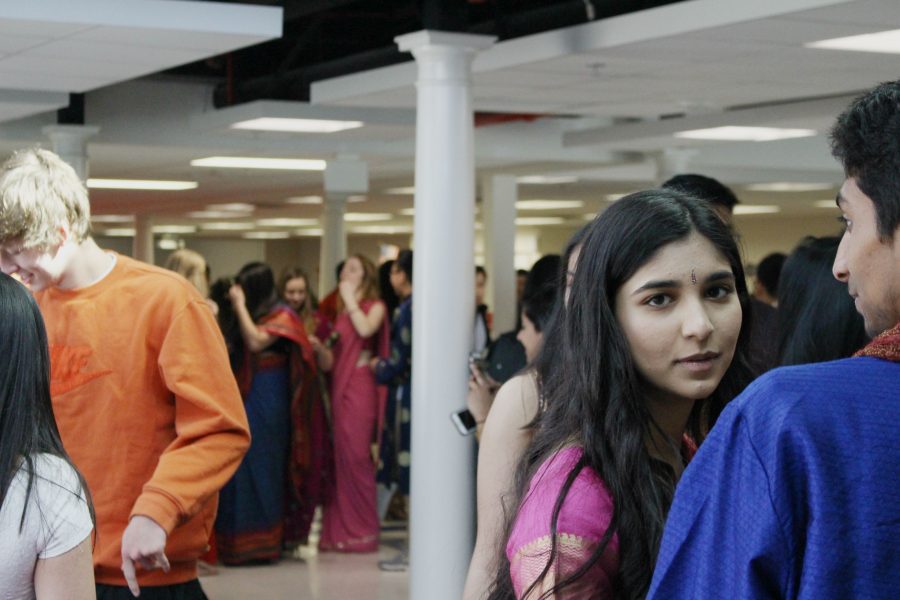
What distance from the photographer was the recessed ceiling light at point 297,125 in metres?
9.41

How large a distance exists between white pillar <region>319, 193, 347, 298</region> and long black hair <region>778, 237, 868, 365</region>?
11.1m

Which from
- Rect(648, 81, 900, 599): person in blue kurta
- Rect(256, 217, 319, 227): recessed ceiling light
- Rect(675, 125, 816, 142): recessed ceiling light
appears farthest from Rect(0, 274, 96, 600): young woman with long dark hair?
Rect(256, 217, 319, 227): recessed ceiling light

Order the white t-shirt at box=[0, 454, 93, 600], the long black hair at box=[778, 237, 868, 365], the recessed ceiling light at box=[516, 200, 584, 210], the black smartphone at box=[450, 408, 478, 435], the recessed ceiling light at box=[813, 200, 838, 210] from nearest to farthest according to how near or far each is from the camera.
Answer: the white t-shirt at box=[0, 454, 93, 600]
the long black hair at box=[778, 237, 868, 365]
the black smartphone at box=[450, 408, 478, 435]
the recessed ceiling light at box=[516, 200, 584, 210]
the recessed ceiling light at box=[813, 200, 838, 210]

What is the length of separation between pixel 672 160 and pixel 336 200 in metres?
4.18

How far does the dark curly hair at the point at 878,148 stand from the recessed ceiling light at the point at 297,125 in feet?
27.1

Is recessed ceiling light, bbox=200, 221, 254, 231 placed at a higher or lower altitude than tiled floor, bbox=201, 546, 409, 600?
higher

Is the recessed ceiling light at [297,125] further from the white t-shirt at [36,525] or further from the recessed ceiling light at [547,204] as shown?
the recessed ceiling light at [547,204]

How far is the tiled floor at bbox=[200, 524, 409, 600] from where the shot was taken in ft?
22.9

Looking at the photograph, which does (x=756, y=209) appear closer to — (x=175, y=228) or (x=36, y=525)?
(x=175, y=228)

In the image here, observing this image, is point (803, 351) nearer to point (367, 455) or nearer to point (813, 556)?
point (813, 556)

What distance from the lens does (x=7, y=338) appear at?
1.92m

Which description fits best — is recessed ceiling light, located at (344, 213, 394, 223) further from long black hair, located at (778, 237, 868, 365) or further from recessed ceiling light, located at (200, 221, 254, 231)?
long black hair, located at (778, 237, 868, 365)

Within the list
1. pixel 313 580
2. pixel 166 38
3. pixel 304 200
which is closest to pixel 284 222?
pixel 304 200

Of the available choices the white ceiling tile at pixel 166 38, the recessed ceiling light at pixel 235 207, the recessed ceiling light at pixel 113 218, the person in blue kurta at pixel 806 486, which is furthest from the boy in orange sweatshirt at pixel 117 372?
the recessed ceiling light at pixel 113 218
